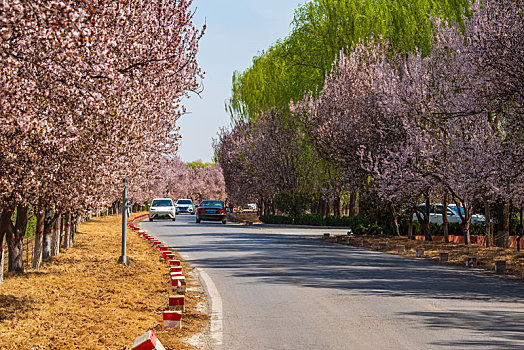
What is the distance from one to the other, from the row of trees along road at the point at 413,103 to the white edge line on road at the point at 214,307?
7675 mm

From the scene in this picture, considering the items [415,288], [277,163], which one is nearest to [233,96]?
[277,163]

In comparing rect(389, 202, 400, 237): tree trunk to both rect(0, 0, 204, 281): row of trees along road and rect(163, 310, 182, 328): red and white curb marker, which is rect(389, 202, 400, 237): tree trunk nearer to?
rect(0, 0, 204, 281): row of trees along road

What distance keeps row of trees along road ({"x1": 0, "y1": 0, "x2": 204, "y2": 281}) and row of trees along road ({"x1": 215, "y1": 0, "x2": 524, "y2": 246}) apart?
762cm

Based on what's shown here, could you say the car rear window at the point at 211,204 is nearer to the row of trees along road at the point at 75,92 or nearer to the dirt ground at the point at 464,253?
the dirt ground at the point at 464,253

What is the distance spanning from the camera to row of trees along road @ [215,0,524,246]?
18266mm

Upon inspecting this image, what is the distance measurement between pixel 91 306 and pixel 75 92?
398cm

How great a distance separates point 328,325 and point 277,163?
45.2 metres

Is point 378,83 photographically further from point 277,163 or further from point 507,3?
point 277,163

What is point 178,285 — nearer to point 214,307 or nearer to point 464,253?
point 214,307

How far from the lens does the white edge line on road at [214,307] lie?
912cm

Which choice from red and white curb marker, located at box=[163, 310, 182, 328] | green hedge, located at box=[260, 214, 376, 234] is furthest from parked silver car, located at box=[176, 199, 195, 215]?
red and white curb marker, located at box=[163, 310, 182, 328]

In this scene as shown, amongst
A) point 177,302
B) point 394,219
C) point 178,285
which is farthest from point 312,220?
point 177,302

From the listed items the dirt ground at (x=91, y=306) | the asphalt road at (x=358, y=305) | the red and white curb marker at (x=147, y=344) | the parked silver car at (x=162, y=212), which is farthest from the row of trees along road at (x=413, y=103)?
the red and white curb marker at (x=147, y=344)

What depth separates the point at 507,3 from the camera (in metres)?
17.9
